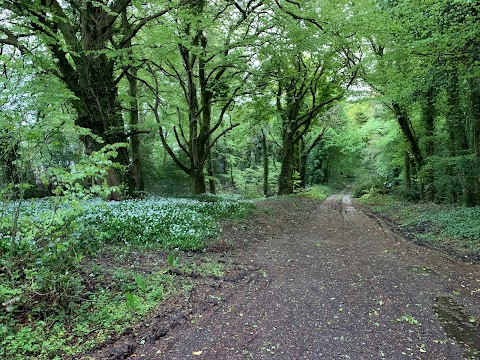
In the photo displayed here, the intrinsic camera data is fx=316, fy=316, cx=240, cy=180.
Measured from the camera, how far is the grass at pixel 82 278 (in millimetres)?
3066

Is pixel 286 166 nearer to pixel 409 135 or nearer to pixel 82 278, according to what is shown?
pixel 409 135

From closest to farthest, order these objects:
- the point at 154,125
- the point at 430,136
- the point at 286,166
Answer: the point at 154,125, the point at 430,136, the point at 286,166

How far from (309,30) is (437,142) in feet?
29.7

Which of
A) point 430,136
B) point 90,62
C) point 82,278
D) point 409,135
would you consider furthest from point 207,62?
point 82,278

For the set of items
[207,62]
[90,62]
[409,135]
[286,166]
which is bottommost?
[286,166]

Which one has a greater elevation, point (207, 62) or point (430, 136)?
point (207, 62)

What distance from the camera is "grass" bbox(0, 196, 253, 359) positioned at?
3066 millimetres

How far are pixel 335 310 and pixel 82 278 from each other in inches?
132

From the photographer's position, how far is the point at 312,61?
1794 centimetres

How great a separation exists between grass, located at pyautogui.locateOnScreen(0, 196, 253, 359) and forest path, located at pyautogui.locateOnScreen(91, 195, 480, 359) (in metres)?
0.62

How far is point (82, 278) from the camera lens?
414 centimetres

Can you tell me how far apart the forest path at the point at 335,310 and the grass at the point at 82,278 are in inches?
24.4

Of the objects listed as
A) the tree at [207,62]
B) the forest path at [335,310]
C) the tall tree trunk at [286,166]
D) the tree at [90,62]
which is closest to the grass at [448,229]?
the forest path at [335,310]

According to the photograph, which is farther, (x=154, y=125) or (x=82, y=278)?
(x=154, y=125)
